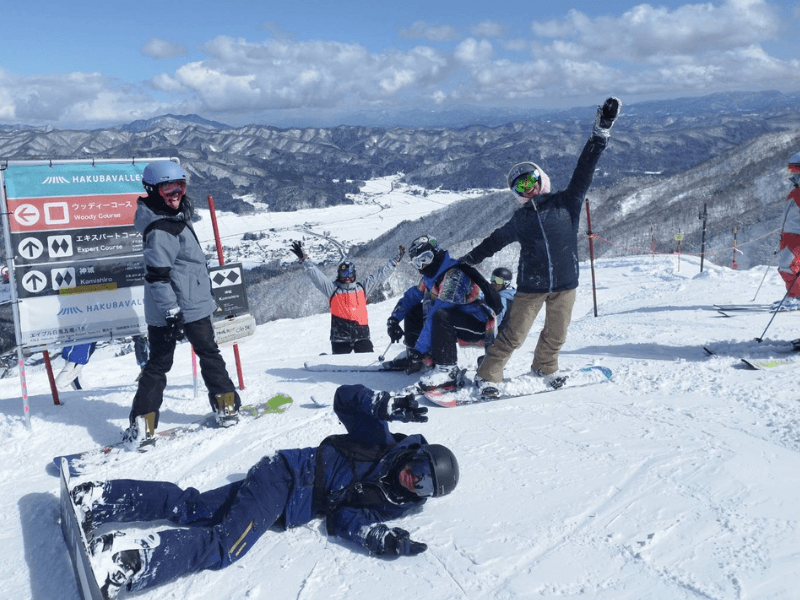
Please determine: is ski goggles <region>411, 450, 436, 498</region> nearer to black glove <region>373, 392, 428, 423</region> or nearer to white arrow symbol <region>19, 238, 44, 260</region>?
black glove <region>373, 392, 428, 423</region>

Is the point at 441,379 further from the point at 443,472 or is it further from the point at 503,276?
the point at 503,276

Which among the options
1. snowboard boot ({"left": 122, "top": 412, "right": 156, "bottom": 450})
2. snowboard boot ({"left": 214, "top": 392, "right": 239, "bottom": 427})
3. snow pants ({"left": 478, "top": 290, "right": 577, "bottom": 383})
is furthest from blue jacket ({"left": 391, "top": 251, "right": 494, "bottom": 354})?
snowboard boot ({"left": 122, "top": 412, "right": 156, "bottom": 450})

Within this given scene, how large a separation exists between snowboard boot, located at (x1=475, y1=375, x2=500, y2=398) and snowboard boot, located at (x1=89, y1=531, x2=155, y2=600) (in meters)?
2.85

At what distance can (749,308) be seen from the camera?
822 cm

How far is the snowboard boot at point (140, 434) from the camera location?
406cm

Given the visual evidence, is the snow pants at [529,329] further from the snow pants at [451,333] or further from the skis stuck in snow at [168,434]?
the skis stuck in snow at [168,434]

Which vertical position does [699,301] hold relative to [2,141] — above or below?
below

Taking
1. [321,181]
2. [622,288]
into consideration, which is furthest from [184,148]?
[622,288]

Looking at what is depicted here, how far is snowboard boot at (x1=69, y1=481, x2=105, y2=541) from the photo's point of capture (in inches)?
112

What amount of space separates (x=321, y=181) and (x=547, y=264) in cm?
16302

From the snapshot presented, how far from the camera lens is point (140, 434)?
161 inches

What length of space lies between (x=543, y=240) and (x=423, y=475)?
2224 mm

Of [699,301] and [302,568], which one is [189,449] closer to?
[302,568]

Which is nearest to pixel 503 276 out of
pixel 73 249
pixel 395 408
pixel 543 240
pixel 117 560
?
pixel 543 240
